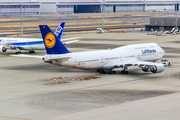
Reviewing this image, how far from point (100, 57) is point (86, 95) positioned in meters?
14.2

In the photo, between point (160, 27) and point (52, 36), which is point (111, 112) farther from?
point (160, 27)

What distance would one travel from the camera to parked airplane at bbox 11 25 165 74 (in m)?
50.3

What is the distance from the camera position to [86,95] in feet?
128

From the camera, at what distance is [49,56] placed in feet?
165

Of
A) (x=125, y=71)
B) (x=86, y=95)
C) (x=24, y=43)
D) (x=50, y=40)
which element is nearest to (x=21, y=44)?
(x=24, y=43)

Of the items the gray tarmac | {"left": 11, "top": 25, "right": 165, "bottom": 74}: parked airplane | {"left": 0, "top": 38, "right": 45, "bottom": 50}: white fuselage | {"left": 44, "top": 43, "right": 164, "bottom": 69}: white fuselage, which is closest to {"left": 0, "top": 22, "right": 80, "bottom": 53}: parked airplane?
{"left": 0, "top": 38, "right": 45, "bottom": 50}: white fuselage

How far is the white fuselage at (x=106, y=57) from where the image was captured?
1984 inches

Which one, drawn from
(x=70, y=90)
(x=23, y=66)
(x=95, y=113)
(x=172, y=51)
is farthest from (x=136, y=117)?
(x=172, y=51)

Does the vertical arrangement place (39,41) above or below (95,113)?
above

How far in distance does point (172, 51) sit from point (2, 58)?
38.2 m

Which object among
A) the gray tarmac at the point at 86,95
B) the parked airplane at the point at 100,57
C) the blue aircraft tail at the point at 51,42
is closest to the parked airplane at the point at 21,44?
the gray tarmac at the point at 86,95

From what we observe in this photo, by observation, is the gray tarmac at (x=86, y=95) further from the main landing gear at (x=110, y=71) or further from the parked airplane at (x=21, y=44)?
the parked airplane at (x=21, y=44)

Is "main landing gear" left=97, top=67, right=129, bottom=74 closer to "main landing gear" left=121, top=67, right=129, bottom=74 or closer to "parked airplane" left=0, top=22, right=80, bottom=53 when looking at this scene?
A: "main landing gear" left=121, top=67, right=129, bottom=74

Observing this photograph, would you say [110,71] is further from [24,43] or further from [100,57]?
[24,43]
